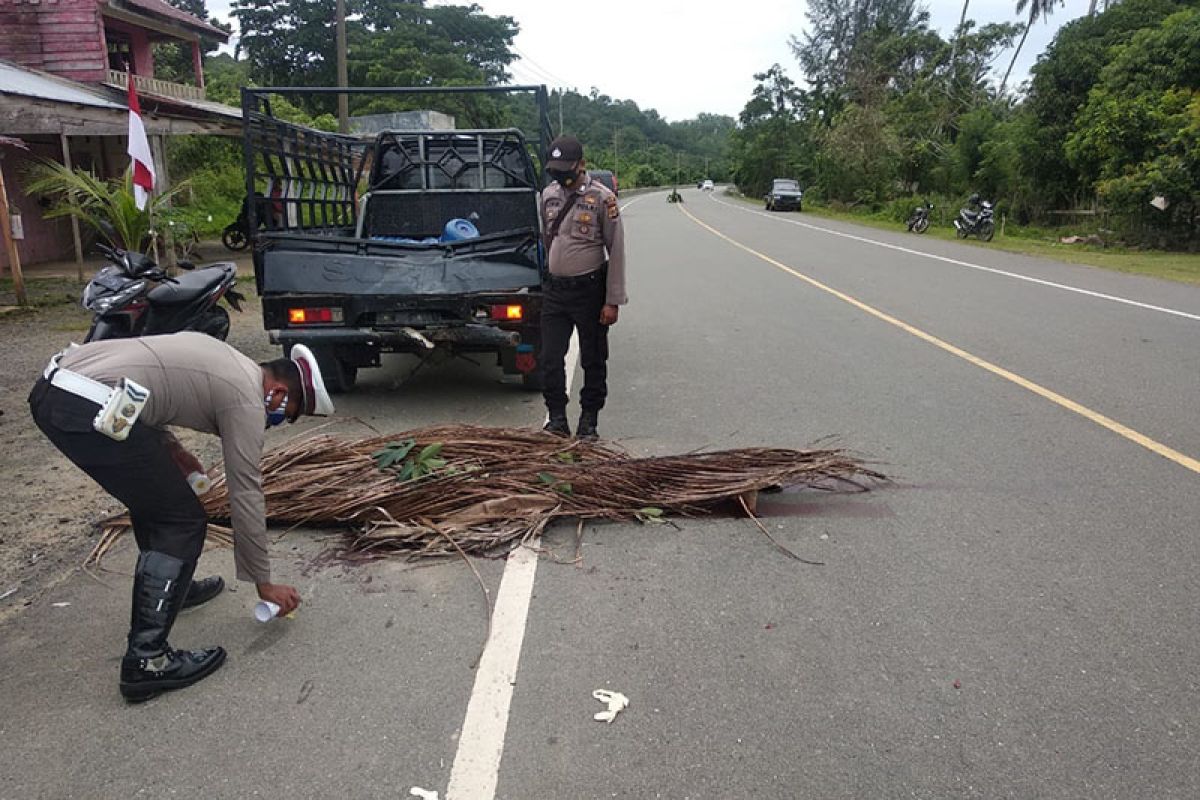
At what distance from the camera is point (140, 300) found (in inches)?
120

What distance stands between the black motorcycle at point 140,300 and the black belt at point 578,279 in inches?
103

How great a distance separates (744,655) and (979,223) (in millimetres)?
22121

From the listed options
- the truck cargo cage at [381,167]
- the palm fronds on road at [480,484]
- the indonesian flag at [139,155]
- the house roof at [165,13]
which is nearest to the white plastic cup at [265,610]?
the palm fronds on road at [480,484]

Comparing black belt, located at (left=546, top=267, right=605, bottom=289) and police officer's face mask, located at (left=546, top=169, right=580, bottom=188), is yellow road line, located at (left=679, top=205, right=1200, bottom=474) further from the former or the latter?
police officer's face mask, located at (left=546, top=169, right=580, bottom=188)

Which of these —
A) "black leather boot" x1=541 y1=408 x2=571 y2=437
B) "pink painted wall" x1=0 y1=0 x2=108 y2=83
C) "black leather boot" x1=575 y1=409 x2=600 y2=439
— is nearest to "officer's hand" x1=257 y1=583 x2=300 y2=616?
"black leather boot" x1=541 y1=408 x2=571 y2=437

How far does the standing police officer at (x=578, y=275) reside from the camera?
17.4 feet

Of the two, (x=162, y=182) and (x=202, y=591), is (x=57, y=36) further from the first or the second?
(x=202, y=591)

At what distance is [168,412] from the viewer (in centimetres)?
276

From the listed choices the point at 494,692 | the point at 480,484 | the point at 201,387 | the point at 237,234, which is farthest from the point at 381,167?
the point at 237,234

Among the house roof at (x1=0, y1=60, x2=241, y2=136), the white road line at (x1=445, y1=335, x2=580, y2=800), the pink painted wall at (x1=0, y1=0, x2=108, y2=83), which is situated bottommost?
the white road line at (x1=445, y1=335, x2=580, y2=800)

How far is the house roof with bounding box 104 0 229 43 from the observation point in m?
19.8

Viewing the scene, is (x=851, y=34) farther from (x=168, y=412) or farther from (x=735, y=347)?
(x=168, y=412)

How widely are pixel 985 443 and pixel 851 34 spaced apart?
6694cm

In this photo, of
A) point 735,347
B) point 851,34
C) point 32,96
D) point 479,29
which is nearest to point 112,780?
point 735,347
